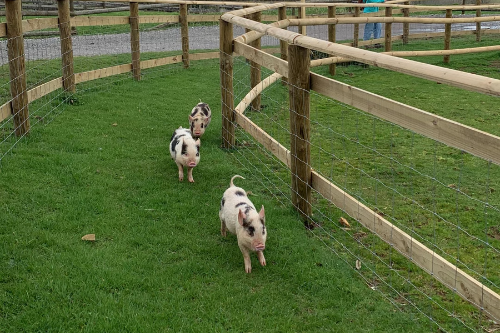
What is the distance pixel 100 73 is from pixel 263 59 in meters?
5.75

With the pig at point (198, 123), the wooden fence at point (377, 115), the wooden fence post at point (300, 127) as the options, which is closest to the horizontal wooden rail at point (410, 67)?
the wooden fence at point (377, 115)

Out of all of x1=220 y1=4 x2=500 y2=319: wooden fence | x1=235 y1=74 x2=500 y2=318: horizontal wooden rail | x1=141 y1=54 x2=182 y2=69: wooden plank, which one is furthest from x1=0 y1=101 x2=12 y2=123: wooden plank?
x1=141 y1=54 x2=182 y2=69: wooden plank

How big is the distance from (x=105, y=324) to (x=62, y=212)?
210cm

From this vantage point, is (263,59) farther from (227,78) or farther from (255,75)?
(255,75)

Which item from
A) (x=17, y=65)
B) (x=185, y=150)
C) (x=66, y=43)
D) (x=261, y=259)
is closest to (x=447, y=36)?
(x=66, y=43)

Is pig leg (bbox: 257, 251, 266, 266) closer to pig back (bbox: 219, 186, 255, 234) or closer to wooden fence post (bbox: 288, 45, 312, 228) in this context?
pig back (bbox: 219, 186, 255, 234)

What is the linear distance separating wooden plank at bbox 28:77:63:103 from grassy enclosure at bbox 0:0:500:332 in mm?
279

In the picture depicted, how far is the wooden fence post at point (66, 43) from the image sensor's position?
10.3 m

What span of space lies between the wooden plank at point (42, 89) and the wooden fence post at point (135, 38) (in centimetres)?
231

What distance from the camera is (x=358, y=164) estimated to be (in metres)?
7.71

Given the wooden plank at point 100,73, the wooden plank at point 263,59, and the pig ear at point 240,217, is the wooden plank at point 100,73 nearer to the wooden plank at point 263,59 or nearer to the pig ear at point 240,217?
the wooden plank at point 263,59

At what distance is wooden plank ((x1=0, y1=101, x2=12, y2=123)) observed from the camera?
25.0 ft

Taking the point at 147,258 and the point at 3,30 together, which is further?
the point at 3,30

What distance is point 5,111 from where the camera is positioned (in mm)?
7789
